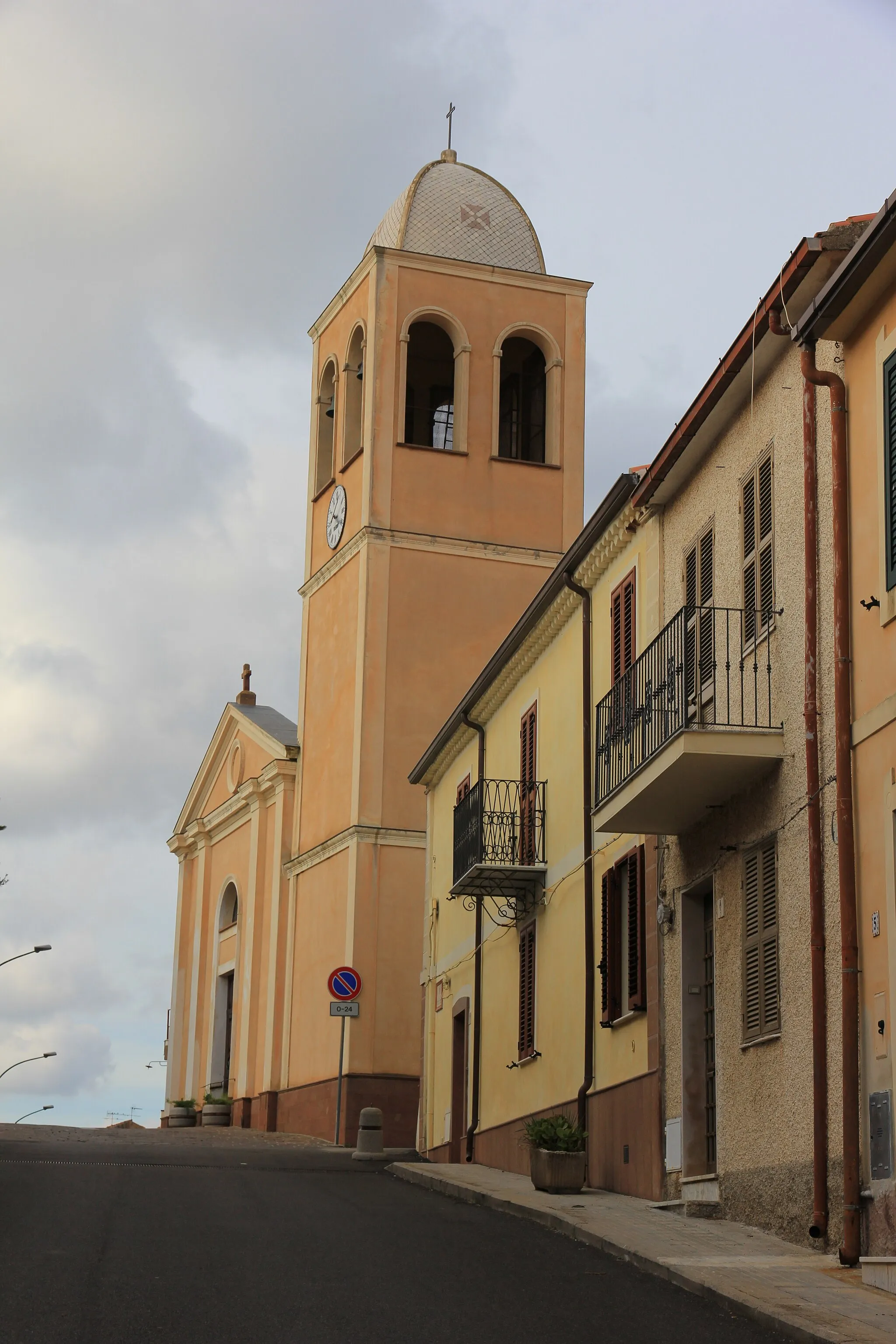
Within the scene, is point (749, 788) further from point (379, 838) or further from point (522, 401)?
point (522, 401)

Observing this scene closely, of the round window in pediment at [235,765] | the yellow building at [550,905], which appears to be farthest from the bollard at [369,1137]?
the round window in pediment at [235,765]

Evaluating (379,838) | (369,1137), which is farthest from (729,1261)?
(379,838)

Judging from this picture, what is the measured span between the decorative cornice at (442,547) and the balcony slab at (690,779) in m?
18.2

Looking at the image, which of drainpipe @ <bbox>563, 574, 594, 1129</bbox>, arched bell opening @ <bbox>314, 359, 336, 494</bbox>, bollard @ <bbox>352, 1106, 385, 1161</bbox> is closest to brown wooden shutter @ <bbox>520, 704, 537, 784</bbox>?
drainpipe @ <bbox>563, 574, 594, 1129</bbox>

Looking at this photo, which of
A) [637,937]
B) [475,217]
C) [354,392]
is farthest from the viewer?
[475,217]

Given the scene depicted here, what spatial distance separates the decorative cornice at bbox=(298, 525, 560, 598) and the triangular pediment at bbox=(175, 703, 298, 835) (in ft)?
16.4

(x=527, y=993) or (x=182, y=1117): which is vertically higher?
(x=527, y=993)

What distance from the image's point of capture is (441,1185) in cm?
1856

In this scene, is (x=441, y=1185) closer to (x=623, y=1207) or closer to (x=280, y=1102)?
(x=623, y=1207)

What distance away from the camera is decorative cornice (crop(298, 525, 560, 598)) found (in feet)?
111

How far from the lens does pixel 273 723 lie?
40.8 meters

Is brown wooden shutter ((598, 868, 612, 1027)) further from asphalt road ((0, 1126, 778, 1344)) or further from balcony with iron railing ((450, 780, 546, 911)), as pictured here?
balcony with iron railing ((450, 780, 546, 911))

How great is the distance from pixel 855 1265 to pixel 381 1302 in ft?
10.7

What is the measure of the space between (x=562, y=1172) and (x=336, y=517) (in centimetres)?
2070
